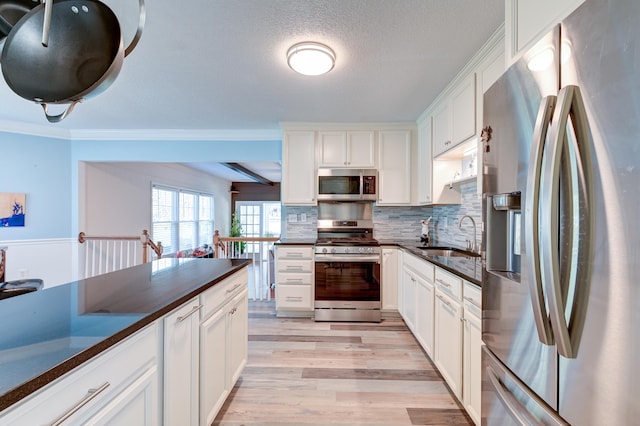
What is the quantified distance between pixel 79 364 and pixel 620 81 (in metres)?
1.38

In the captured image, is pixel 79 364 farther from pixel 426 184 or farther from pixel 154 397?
pixel 426 184

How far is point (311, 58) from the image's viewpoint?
199cm

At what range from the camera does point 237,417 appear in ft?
5.72

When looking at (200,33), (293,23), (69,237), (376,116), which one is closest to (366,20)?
(293,23)

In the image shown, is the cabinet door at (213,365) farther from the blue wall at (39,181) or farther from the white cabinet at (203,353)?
the blue wall at (39,181)

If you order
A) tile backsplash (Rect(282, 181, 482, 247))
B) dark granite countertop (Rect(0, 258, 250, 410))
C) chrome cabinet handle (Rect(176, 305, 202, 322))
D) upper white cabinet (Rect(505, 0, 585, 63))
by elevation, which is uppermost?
upper white cabinet (Rect(505, 0, 585, 63))

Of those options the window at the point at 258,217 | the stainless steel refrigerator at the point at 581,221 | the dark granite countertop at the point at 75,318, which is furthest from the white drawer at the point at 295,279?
the window at the point at 258,217

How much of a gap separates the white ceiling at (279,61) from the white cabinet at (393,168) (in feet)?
0.82

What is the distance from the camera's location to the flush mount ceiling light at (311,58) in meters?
1.93

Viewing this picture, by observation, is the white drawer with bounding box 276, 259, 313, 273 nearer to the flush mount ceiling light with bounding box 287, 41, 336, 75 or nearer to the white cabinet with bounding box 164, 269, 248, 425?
the white cabinet with bounding box 164, 269, 248, 425

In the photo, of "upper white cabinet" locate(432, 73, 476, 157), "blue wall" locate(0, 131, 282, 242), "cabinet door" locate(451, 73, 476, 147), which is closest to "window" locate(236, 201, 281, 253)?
"blue wall" locate(0, 131, 282, 242)

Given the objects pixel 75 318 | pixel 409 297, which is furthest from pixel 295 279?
pixel 75 318

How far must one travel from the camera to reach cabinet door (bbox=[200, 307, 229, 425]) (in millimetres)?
1412

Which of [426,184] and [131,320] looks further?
[426,184]
